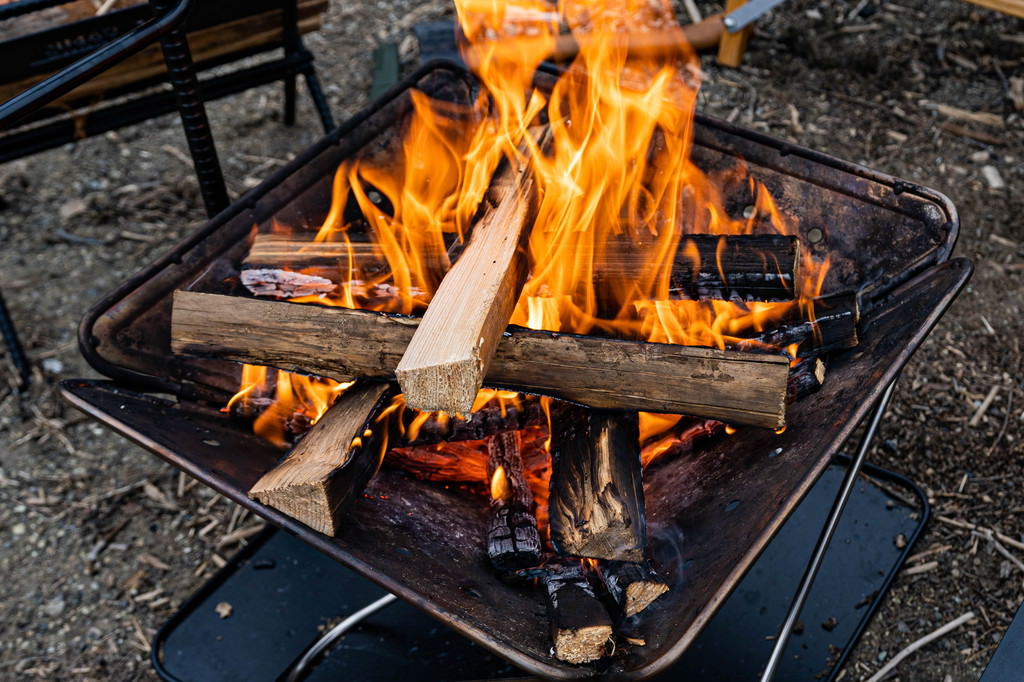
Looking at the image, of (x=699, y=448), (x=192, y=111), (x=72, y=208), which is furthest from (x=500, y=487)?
(x=72, y=208)

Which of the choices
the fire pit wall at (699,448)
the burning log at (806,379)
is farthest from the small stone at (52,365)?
the burning log at (806,379)

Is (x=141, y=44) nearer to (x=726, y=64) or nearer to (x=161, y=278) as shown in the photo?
(x=161, y=278)

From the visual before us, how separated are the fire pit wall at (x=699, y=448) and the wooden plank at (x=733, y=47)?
237 cm

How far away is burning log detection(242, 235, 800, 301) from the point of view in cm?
180

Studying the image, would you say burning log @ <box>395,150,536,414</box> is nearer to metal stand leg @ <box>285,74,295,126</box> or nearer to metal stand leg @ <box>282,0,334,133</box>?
metal stand leg @ <box>282,0,334,133</box>

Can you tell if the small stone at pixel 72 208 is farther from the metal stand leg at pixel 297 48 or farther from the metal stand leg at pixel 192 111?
the metal stand leg at pixel 192 111

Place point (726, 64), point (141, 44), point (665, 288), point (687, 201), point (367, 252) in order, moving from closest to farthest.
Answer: point (141, 44), point (665, 288), point (367, 252), point (687, 201), point (726, 64)

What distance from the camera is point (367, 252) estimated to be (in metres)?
1.95

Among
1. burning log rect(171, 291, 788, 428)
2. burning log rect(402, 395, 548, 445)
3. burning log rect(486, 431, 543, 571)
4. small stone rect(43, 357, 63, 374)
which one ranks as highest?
burning log rect(171, 291, 788, 428)

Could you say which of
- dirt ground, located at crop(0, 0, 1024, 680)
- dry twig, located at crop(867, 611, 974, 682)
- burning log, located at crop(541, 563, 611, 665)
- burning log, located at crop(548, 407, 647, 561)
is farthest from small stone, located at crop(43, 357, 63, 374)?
dry twig, located at crop(867, 611, 974, 682)

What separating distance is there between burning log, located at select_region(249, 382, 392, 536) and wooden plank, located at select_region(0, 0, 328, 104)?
178cm

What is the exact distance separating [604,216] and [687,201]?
281mm

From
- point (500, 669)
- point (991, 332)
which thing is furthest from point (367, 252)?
point (991, 332)

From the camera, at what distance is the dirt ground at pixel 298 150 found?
230 centimetres
